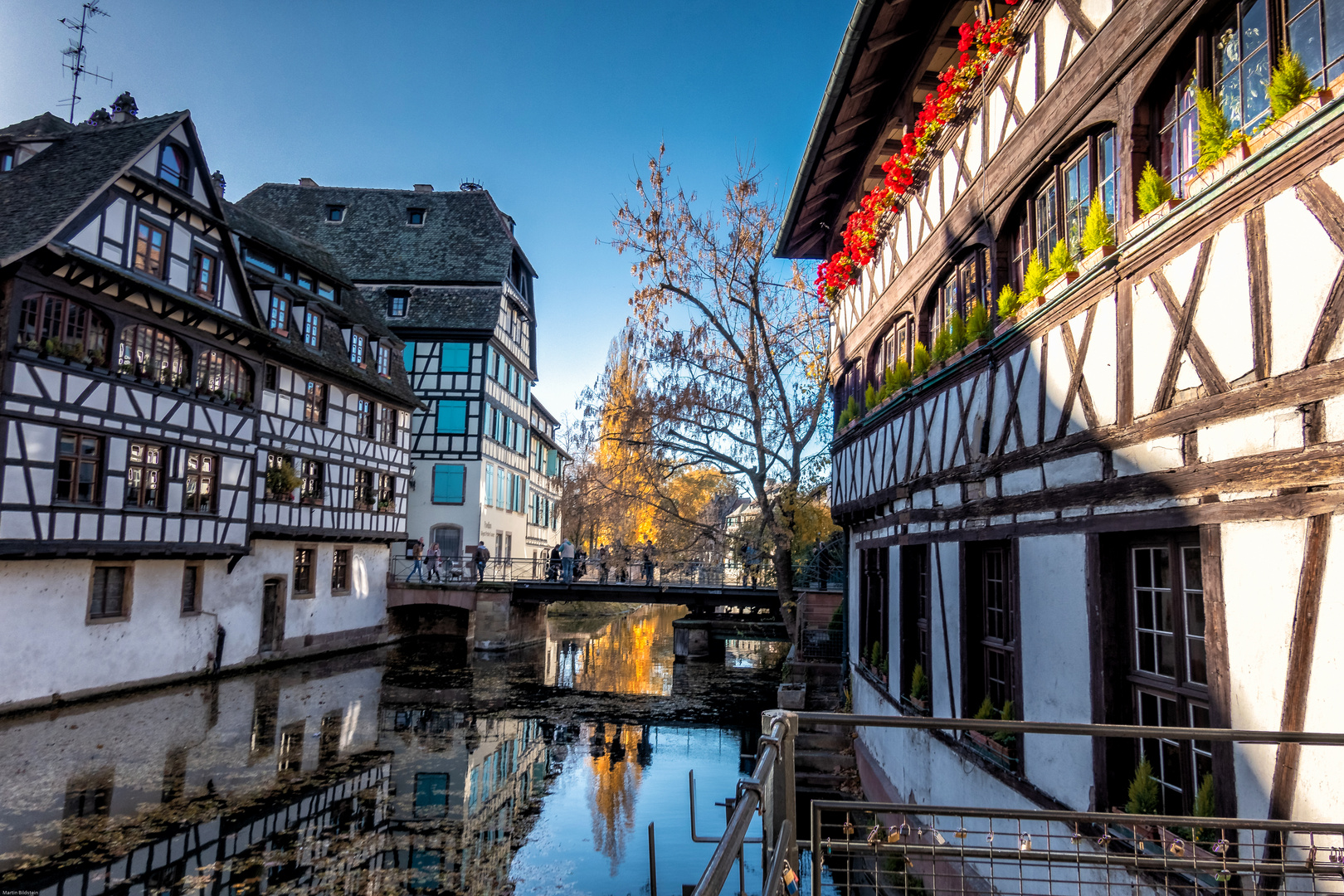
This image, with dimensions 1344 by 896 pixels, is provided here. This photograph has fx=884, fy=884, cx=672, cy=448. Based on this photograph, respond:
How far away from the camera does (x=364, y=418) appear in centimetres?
2827

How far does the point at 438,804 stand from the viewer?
1168 cm

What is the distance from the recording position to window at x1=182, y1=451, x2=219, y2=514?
1986cm

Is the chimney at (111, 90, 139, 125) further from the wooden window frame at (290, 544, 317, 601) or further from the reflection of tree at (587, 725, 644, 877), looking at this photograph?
the reflection of tree at (587, 725, 644, 877)

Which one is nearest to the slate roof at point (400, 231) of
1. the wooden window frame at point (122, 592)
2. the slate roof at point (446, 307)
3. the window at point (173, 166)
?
the slate roof at point (446, 307)

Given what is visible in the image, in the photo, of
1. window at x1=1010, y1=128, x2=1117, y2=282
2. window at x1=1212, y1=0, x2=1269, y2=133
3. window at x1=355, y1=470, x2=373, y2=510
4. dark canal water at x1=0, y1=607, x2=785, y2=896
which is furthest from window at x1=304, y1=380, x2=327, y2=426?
window at x1=1212, y1=0, x2=1269, y2=133

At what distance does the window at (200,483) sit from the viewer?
782 inches

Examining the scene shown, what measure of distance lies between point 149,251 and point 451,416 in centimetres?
1648

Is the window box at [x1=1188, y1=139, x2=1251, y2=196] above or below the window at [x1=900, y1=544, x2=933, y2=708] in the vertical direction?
above

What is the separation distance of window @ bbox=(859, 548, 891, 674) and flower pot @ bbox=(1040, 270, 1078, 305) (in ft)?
17.5

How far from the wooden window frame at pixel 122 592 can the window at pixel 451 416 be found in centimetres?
1623

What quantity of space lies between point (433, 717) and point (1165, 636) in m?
15.7

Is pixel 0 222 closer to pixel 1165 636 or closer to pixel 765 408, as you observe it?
pixel 765 408

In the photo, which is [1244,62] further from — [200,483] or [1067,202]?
[200,483]

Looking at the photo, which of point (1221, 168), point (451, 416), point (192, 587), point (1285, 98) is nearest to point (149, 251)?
point (192, 587)
